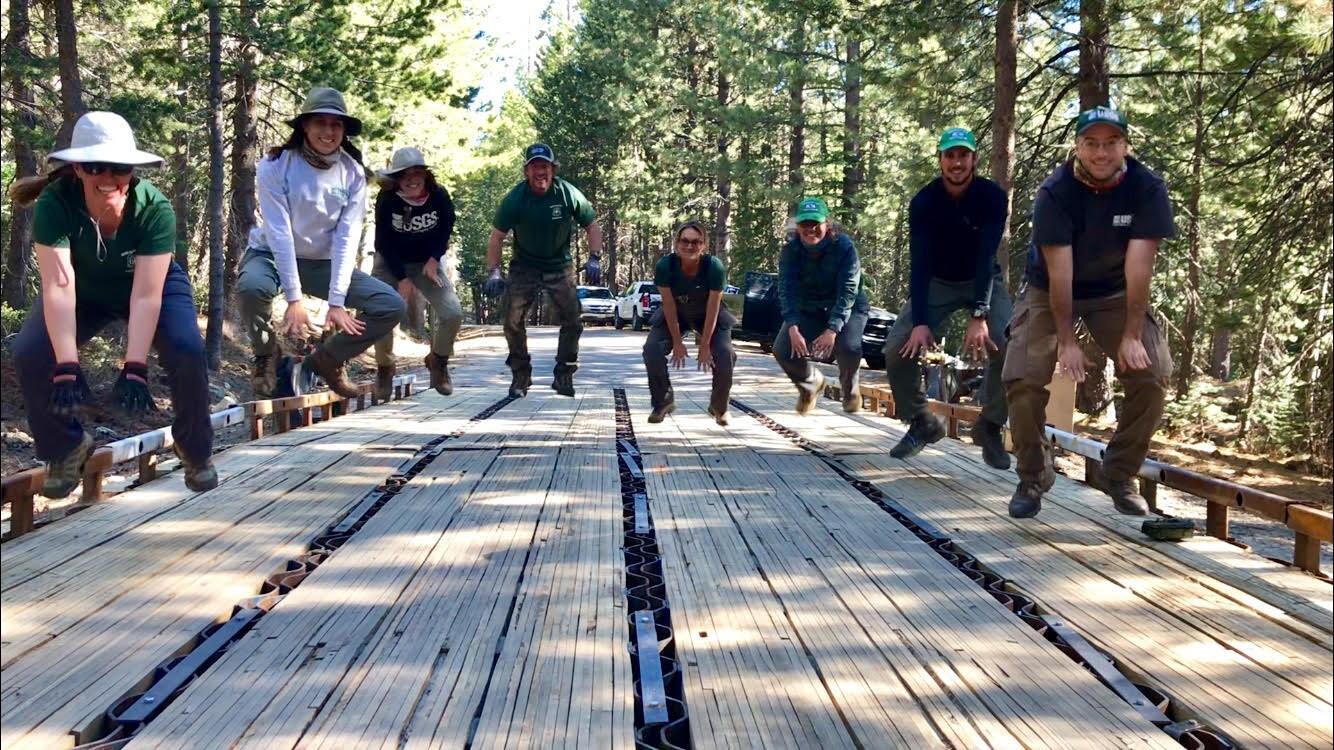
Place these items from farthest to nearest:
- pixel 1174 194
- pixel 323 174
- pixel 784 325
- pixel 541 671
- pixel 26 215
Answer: pixel 26 215
pixel 1174 194
pixel 784 325
pixel 323 174
pixel 541 671

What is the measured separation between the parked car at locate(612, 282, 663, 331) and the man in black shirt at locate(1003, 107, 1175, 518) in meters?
31.4

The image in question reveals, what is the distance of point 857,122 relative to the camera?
1201 inches

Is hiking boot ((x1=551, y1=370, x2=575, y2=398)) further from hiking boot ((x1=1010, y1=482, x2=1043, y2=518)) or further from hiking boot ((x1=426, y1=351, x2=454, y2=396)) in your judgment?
hiking boot ((x1=1010, y1=482, x2=1043, y2=518))

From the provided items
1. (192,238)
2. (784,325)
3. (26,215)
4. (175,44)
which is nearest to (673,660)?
(784,325)

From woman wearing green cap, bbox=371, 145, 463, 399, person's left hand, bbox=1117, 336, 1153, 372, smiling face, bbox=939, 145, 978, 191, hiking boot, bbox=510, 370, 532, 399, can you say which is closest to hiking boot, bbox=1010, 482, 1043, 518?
person's left hand, bbox=1117, 336, 1153, 372

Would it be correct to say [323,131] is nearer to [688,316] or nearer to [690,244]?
[690,244]

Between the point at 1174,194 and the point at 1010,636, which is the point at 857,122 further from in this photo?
the point at 1010,636

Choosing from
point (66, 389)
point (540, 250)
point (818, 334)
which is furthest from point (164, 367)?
point (818, 334)

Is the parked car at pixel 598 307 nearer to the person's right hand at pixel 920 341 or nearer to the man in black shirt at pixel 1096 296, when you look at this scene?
the person's right hand at pixel 920 341

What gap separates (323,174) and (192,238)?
26.3 meters

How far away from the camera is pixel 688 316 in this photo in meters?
9.90

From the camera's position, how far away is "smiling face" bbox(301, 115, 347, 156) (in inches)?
267

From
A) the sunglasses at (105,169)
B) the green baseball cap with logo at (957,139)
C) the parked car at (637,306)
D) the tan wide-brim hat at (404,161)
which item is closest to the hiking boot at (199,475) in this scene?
the sunglasses at (105,169)

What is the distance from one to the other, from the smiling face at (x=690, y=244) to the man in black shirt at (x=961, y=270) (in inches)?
85.6
